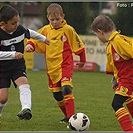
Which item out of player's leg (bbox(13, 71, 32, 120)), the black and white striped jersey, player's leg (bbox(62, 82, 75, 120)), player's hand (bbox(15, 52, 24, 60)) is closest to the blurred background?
player's leg (bbox(62, 82, 75, 120))

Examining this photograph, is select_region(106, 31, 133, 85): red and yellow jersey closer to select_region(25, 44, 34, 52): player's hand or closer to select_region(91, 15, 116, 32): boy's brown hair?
select_region(91, 15, 116, 32): boy's brown hair

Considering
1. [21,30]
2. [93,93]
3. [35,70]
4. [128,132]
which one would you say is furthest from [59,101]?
[35,70]

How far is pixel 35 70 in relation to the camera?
63.6 feet

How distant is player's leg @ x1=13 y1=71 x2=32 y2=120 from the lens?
6.31 meters

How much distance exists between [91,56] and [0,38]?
512 inches

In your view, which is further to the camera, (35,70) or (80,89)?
(35,70)

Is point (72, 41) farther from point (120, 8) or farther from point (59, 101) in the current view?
point (120, 8)

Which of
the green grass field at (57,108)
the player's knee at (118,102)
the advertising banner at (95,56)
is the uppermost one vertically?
the player's knee at (118,102)

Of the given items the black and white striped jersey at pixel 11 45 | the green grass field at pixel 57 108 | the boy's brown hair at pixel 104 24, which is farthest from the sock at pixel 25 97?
the boy's brown hair at pixel 104 24

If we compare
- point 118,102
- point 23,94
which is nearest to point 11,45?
point 23,94

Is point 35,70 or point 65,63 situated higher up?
point 65,63

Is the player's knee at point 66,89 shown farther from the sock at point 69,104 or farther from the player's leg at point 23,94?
the player's leg at point 23,94

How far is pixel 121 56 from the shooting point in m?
6.31

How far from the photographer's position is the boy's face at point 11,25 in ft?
22.1
